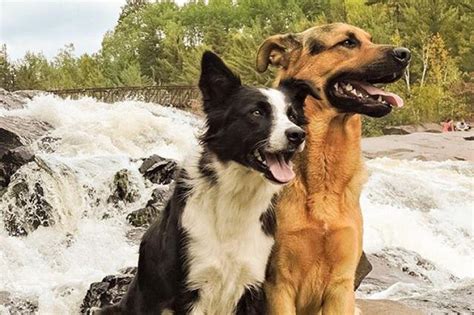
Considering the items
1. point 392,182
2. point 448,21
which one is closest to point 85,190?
point 392,182

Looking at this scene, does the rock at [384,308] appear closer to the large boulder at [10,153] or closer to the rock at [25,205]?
the rock at [25,205]

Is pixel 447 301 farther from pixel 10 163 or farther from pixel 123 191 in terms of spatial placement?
pixel 10 163

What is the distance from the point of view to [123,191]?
11023 millimetres

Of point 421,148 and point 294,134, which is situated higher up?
point 294,134

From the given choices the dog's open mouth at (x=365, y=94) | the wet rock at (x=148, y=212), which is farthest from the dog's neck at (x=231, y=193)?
the wet rock at (x=148, y=212)

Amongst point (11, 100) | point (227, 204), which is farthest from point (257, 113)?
point (11, 100)

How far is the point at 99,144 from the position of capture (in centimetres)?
1469

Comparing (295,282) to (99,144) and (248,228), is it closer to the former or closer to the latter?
(248,228)

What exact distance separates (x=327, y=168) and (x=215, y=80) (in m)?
0.74

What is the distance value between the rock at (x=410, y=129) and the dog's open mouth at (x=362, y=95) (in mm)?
25688

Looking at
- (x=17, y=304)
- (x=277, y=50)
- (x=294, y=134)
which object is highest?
(x=277, y=50)

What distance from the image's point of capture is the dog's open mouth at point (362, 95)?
3.79 m

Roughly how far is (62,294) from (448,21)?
36852mm

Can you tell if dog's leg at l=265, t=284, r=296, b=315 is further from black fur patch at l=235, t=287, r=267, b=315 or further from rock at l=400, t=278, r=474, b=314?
rock at l=400, t=278, r=474, b=314
